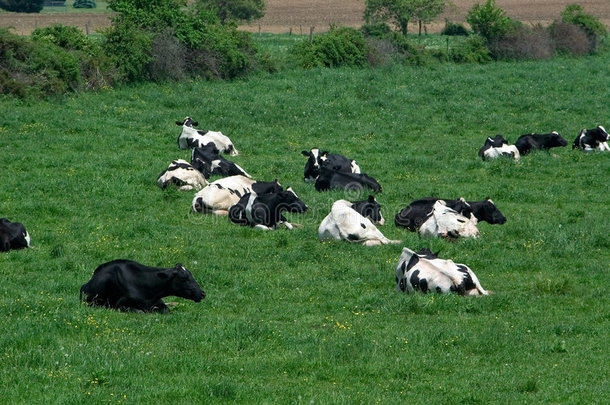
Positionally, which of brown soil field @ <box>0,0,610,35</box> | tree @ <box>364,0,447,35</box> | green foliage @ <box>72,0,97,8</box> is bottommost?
green foliage @ <box>72,0,97,8</box>

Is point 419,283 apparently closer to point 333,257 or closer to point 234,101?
point 333,257

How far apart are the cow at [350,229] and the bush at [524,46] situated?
37.3m

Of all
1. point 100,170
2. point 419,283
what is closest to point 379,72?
point 100,170

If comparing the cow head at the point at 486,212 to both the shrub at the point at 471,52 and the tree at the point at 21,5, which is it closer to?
the shrub at the point at 471,52

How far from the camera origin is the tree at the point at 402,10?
225 ft

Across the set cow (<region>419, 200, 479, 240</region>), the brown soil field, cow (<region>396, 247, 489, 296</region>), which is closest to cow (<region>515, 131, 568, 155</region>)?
cow (<region>419, 200, 479, 240</region>)

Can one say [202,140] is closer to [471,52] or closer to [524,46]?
[471,52]

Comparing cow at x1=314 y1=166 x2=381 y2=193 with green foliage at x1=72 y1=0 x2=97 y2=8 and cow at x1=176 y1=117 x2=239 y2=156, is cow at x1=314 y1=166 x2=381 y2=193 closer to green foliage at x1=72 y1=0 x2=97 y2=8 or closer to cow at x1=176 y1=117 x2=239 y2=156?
cow at x1=176 y1=117 x2=239 y2=156

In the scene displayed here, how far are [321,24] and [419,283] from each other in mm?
86951

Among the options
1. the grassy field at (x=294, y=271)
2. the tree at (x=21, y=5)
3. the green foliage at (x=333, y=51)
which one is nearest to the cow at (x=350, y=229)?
the grassy field at (x=294, y=271)

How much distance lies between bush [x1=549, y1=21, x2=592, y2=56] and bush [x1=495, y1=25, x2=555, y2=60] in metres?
2.05

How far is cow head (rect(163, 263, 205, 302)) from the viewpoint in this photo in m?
13.2

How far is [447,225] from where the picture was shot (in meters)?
17.6

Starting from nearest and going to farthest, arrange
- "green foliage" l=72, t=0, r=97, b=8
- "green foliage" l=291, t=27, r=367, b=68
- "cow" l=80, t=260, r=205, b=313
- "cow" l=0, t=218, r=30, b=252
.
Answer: "cow" l=80, t=260, r=205, b=313 → "cow" l=0, t=218, r=30, b=252 → "green foliage" l=291, t=27, r=367, b=68 → "green foliage" l=72, t=0, r=97, b=8
